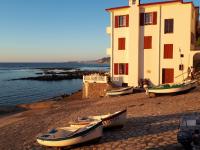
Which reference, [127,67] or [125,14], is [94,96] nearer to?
[127,67]

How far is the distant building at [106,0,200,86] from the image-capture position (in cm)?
2964

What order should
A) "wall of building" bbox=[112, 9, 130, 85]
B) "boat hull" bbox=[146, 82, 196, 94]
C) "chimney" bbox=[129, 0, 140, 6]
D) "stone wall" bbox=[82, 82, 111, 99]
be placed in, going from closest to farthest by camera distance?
1. "boat hull" bbox=[146, 82, 196, 94]
2. "chimney" bbox=[129, 0, 140, 6]
3. "stone wall" bbox=[82, 82, 111, 99]
4. "wall of building" bbox=[112, 9, 130, 85]

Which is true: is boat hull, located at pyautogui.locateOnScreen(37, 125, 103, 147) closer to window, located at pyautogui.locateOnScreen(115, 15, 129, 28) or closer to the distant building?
the distant building

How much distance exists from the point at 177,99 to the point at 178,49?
9.50m

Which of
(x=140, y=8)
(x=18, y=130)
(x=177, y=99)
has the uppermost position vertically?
(x=140, y=8)

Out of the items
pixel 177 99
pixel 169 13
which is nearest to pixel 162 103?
pixel 177 99

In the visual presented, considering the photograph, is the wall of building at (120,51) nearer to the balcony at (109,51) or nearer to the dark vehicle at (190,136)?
the balcony at (109,51)

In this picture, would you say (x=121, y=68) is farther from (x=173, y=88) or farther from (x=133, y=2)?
(x=173, y=88)

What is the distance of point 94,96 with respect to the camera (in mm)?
32469

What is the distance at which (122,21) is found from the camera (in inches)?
1265

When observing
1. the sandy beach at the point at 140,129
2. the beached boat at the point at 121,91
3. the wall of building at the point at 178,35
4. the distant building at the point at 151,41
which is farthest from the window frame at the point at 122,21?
the sandy beach at the point at 140,129

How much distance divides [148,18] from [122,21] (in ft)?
9.51

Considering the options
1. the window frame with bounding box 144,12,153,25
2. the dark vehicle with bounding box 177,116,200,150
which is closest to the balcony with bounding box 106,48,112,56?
the window frame with bounding box 144,12,153,25

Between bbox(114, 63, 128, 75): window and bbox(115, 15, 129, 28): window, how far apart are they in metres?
4.26
